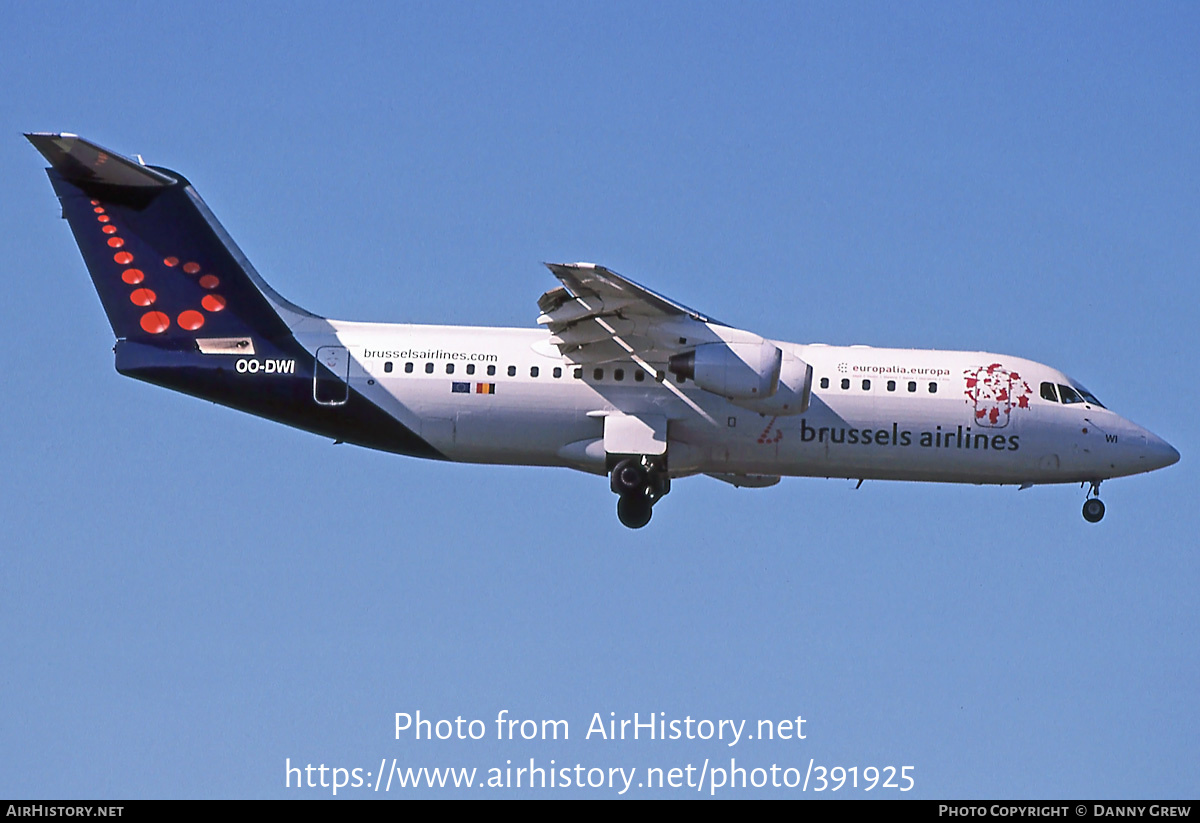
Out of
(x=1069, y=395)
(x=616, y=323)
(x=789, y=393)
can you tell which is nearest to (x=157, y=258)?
(x=616, y=323)

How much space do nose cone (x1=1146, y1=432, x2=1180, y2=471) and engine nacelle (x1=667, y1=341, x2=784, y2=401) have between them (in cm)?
592

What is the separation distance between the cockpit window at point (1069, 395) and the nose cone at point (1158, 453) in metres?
1.15

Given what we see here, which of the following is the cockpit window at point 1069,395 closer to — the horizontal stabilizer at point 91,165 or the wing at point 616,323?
the wing at point 616,323

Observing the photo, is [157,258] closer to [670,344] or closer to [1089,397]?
[670,344]

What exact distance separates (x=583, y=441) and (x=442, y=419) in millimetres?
1991

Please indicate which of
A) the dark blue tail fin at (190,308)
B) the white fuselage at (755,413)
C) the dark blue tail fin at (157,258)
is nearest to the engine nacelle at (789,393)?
the white fuselage at (755,413)

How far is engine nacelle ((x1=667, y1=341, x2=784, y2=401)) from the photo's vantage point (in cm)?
2394

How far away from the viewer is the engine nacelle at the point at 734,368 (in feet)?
78.5

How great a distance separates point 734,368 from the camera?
2397cm

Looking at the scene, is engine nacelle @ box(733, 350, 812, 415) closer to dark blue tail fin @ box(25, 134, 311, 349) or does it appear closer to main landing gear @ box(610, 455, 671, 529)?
main landing gear @ box(610, 455, 671, 529)

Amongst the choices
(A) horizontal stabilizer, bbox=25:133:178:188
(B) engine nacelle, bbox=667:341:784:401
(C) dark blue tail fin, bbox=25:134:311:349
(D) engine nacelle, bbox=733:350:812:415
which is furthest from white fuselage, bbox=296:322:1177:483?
(A) horizontal stabilizer, bbox=25:133:178:188

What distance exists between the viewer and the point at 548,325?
24.8 m

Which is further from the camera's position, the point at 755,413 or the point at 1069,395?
the point at 1069,395

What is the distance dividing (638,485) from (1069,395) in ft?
21.2
